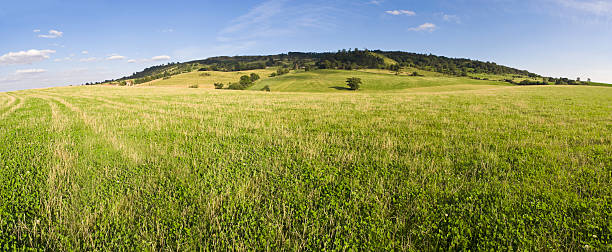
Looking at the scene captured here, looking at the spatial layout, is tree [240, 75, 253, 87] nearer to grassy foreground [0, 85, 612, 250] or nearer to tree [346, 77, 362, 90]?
tree [346, 77, 362, 90]

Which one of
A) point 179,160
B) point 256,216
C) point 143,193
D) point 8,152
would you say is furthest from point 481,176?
point 8,152

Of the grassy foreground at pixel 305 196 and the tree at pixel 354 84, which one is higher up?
the tree at pixel 354 84

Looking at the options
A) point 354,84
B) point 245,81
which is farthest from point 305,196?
point 245,81

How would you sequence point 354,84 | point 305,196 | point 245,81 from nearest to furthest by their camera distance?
point 305,196 → point 354,84 → point 245,81

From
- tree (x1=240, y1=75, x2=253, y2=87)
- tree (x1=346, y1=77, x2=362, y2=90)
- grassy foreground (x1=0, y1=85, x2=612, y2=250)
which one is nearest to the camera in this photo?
grassy foreground (x1=0, y1=85, x2=612, y2=250)

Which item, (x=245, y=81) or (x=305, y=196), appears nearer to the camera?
(x=305, y=196)

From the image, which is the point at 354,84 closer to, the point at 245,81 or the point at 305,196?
the point at 245,81

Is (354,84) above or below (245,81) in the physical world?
below

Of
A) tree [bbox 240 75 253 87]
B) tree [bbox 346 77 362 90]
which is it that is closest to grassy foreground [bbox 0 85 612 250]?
tree [bbox 346 77 362 90]

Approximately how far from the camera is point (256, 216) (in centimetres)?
347

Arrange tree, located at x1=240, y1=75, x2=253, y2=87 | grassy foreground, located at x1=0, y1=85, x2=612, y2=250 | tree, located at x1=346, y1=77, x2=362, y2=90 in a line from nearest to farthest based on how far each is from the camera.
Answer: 1. grassy foreground, located at x1=0, y1=85, x2=612, y2=250
2. tree, located at x1=346, y1=77, x2=362, y2=90
3. tree, located at x1=240, y1=75, x2=253, y2=87

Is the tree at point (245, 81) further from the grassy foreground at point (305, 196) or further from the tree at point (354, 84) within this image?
the grassy foreground at point (305, 196)

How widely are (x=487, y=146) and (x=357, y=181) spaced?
5.23 metres

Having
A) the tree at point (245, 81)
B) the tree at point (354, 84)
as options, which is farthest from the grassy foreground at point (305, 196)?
the tree at point (245, 81)
